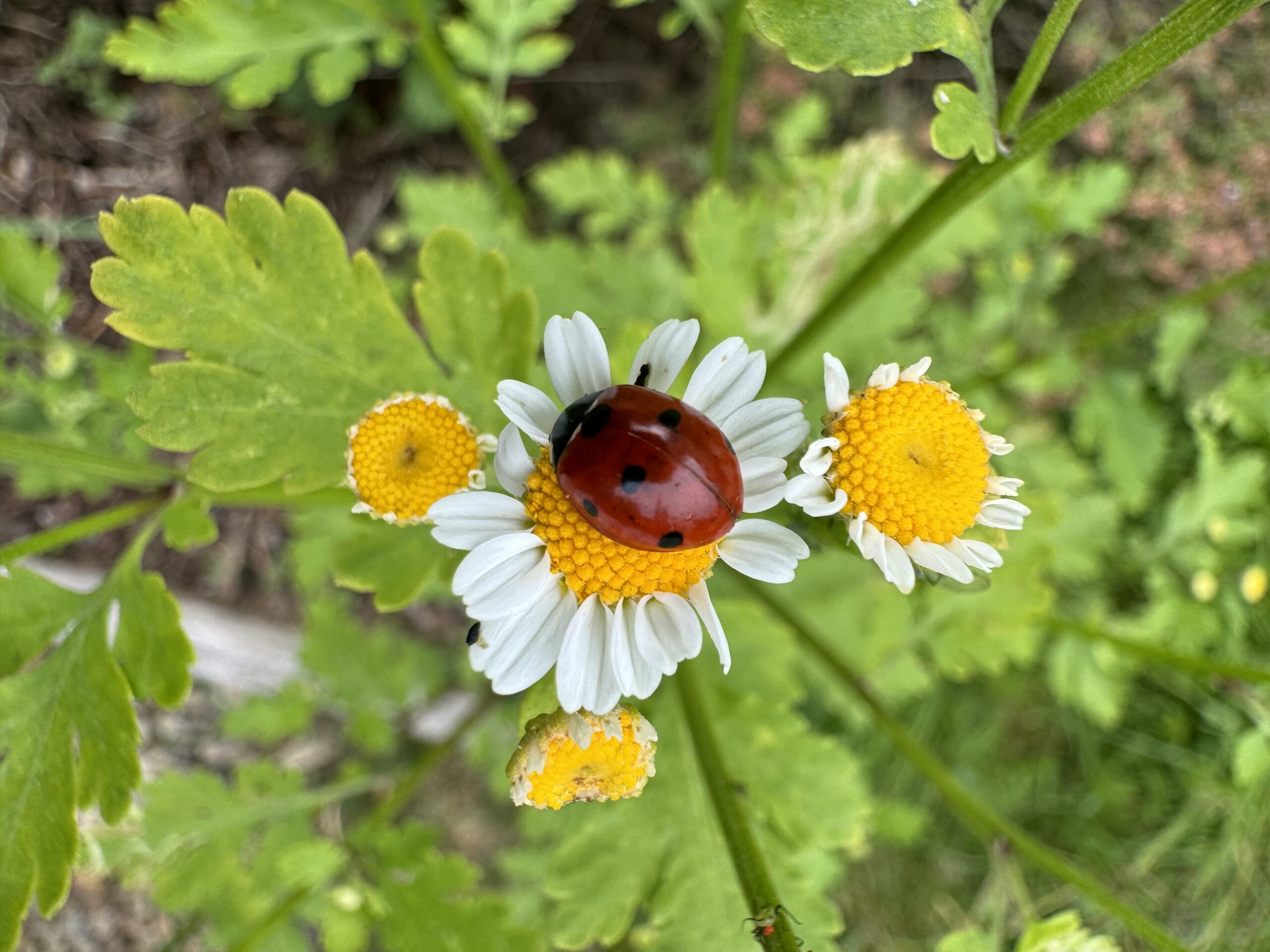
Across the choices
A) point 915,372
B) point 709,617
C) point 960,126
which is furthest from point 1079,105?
point 709,617

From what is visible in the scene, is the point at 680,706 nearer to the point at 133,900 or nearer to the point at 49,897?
the point at 49,897

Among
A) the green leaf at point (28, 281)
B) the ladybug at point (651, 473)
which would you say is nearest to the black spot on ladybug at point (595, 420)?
the ladybug at point (651, 473)

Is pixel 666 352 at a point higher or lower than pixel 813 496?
higher

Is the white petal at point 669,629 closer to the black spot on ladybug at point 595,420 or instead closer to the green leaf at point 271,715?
the black spot on ladybug at point 595,420

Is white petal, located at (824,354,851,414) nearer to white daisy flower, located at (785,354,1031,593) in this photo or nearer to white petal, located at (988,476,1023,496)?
white daisy flower, located at (785,354,1031,593)

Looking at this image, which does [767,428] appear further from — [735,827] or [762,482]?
[735,827]

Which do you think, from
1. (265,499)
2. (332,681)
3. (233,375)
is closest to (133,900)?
(332,681)
